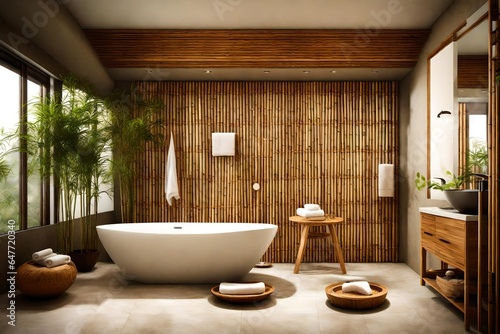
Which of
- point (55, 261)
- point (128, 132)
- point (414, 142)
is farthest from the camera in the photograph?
point (128, 132)

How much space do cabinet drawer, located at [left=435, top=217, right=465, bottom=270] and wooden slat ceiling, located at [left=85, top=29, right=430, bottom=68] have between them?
2.07 m

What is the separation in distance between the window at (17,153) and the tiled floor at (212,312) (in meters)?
0.74

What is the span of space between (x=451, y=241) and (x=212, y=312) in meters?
1.82

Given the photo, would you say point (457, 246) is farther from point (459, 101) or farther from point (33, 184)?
point (33, 184)

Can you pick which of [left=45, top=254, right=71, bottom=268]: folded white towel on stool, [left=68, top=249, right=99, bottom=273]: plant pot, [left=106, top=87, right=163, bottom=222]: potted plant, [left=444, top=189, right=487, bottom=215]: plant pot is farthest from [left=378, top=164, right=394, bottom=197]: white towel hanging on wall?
[left=45, top=254, right=71, bottom=268]: folded white towel on stool

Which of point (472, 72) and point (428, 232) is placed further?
point (428, 232)

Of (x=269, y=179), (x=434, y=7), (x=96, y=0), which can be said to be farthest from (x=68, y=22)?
(x=434, y=7)

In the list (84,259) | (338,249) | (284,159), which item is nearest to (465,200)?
(338,249)

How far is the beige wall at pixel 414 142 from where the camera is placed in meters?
4.45

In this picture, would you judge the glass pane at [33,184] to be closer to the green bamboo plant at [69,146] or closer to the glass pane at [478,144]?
the green bamboo plant at [69,146]

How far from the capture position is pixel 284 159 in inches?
216

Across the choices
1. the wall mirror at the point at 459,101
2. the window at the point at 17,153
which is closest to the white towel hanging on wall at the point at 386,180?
the wall mirror at the point at 459,101

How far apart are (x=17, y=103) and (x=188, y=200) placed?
2203 millimetres

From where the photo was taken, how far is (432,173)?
4465 millimetres
